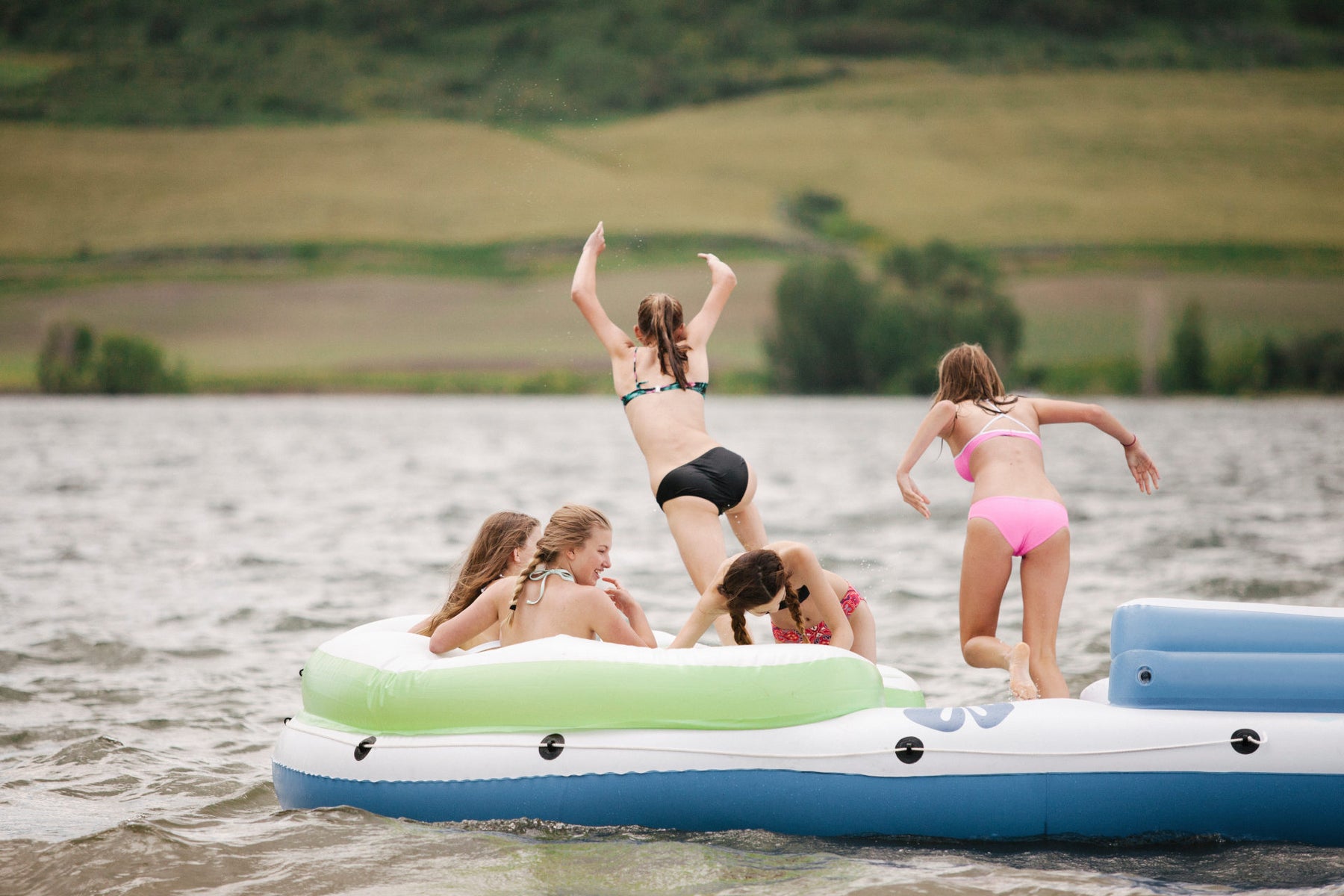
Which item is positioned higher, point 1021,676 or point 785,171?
point 785,171

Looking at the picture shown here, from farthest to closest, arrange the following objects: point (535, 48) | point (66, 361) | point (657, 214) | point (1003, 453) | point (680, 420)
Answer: point (535, 48) → point (657, 214) → point (66, 361) → point (680, 420) → point (1003, 453)

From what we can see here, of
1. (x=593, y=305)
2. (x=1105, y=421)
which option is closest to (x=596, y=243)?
(x=593, y=305)

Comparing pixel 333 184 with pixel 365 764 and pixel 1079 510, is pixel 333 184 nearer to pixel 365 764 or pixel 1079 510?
pixel 1079 510

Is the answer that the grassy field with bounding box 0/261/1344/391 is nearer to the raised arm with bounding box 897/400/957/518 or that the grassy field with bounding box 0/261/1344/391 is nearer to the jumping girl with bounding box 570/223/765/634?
the jumping girl with bounding box 570/223/765/634

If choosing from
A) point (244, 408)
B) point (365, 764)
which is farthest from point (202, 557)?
point (244, 408)

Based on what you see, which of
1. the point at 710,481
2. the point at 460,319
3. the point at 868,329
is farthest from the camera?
the point at 460,319

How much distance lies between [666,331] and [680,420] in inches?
15.0

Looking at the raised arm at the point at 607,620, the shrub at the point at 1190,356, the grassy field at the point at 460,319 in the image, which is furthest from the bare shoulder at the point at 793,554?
the grassy field at the point at 460,319

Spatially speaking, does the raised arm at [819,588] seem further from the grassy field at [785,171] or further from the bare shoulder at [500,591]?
the grassy field at [785,171]

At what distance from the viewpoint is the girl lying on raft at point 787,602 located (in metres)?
A: 4.83

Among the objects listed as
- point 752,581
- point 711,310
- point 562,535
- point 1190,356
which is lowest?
point 752,581

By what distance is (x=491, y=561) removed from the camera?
215 inches

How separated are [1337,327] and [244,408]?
2245 inches

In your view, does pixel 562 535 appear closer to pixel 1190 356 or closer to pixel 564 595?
pixel 564 595
